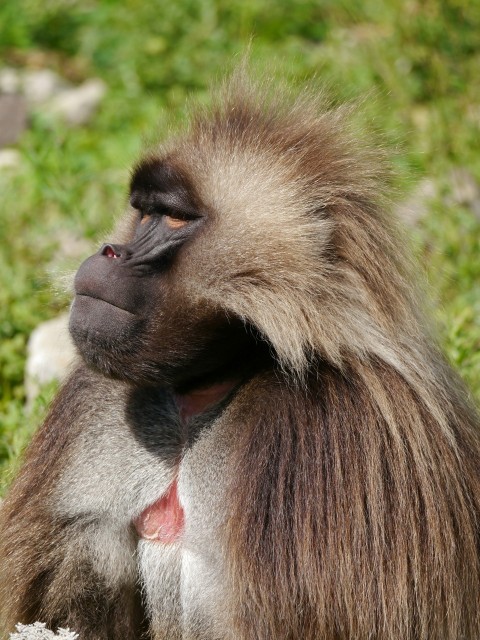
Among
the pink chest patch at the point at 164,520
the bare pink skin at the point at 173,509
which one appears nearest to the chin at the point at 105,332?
the bare pink skin at the point at 173,509

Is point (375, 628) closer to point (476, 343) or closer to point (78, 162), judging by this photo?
point (476, 343)

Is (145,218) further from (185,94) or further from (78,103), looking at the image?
(78,103)

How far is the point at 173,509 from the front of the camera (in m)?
3.25

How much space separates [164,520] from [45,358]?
5.43 feet

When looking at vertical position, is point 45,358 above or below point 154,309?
above

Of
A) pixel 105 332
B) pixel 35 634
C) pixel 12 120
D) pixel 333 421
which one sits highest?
pixel 12 120

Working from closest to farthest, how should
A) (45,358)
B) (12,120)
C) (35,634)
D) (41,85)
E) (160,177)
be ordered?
(35,634), (160,177), (45,358), (12,120), (41,85)

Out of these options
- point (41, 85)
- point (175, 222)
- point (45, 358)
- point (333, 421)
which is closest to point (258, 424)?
point (333, 421)

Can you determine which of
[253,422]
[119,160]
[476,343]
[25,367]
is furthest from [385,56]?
[253,422]

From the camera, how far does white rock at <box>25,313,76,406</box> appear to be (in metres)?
4.64

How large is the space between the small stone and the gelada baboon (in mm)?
3886

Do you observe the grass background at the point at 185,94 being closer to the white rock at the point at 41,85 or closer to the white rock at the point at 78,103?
the white rock at the point at 78,103

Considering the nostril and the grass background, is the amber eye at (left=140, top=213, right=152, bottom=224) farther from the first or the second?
the grass background

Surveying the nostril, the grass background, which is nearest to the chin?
the nostril
